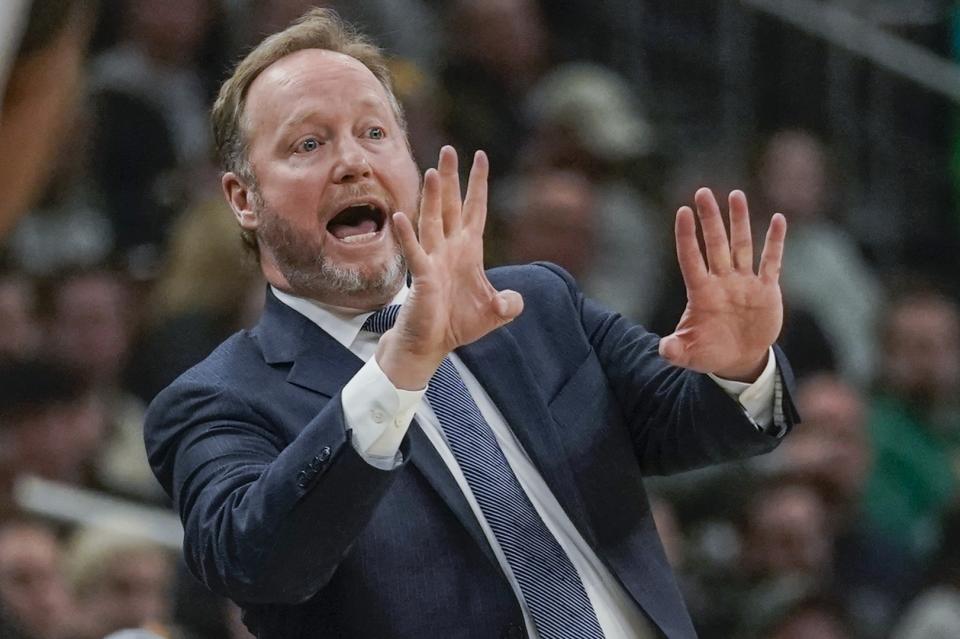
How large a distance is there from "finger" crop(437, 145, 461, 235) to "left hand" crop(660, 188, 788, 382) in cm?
34

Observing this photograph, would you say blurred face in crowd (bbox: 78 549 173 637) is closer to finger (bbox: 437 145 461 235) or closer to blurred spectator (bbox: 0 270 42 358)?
blurred spectator (bbox: 0 270 42 358)

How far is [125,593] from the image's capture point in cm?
389

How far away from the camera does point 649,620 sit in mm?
2393

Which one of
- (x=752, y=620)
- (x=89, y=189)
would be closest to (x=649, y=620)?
(x=752, y=620)

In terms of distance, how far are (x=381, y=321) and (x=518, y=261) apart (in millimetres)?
2512

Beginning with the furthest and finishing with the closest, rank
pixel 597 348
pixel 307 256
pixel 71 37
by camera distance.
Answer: pixel 597 348 < pixel 307 256 < pixel 71 37

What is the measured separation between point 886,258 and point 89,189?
297cm

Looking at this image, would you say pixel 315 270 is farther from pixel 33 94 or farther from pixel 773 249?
pixel 33 94

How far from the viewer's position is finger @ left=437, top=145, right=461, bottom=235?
2062 mm

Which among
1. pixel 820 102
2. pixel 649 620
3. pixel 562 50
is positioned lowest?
pixel 820 102

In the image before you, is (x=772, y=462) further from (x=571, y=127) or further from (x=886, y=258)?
(x=886, y=258)

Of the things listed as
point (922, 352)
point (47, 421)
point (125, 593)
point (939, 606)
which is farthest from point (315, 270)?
point (922, 352)

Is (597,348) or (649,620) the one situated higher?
(597,348)

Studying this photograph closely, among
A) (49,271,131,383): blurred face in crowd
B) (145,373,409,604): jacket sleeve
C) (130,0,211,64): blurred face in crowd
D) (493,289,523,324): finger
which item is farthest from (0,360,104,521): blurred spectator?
(493,289,523,324): finger
